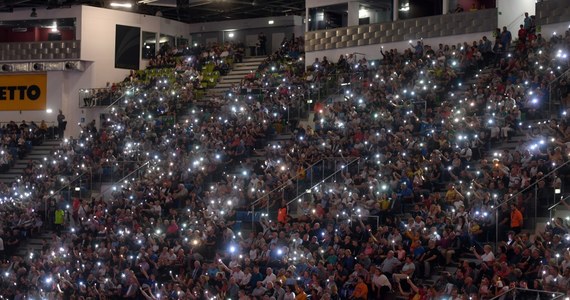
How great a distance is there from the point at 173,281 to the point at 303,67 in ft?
45.3

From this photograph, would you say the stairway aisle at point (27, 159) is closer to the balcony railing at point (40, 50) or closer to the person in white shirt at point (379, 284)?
the balcony railing at point (40, 50)

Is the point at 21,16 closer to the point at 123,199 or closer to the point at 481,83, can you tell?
the point at 123,199

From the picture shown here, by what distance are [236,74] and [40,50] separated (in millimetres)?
8153

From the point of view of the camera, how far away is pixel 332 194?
83.9 feet

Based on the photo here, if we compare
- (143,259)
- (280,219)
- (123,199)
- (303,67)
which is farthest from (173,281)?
(303,67)

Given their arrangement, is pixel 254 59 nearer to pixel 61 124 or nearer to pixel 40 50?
pixel 61 124

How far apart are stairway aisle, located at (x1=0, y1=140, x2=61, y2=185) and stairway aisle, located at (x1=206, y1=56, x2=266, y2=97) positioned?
639 cm

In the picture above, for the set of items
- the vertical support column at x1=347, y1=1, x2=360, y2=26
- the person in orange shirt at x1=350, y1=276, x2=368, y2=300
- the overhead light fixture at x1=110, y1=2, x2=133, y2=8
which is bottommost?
the person in orange shirt at x1=350, y1=276, x2=368, y2=300

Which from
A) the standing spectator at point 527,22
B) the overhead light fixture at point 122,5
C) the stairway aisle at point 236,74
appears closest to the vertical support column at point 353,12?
the stairway aisle at point 236,74

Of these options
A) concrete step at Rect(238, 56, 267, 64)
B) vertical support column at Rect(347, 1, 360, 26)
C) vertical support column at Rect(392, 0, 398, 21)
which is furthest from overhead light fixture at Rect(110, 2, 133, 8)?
vertical support column at Rect(392, 0, 398, 21)

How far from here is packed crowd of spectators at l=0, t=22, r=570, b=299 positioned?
69.5 feet

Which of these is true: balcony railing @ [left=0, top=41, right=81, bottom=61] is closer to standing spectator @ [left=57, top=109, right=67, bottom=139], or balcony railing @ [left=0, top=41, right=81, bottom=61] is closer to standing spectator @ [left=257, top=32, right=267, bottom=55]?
standing spectator @ [left=57, top=109, right=67, bottom=139]

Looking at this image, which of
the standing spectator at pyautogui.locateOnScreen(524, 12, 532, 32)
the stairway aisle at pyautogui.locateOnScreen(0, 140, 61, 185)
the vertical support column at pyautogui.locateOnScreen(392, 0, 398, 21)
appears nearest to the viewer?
the standing spectator at pyautogui.locateOnScreen(524, 12, 532, 32)

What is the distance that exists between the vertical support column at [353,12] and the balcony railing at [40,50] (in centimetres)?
1135
